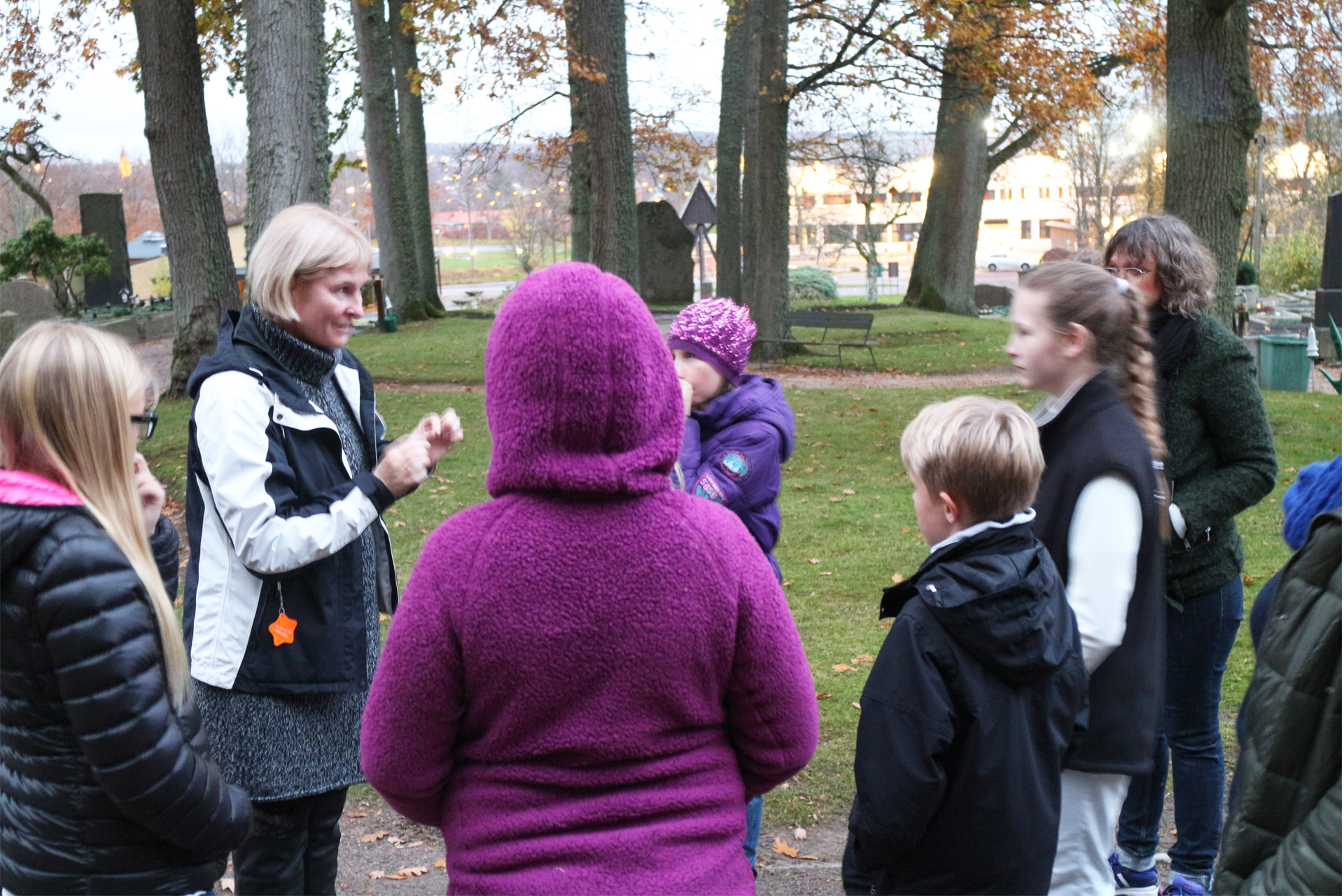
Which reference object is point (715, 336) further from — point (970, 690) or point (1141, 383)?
point (970, 690)

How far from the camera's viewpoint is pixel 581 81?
16016 mm

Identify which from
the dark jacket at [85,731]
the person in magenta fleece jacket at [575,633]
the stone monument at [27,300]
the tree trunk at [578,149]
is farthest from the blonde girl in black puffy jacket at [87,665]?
the stone monument at [27,300]

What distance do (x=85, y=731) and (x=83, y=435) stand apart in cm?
55

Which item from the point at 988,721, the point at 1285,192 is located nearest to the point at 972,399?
the point at 988,721

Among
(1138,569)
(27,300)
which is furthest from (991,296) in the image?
(1138,569)

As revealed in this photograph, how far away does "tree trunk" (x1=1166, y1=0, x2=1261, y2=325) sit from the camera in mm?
8227

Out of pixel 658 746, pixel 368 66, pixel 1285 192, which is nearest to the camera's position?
pixel 658 746

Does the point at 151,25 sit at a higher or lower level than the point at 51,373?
higher

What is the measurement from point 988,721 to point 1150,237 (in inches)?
67.2

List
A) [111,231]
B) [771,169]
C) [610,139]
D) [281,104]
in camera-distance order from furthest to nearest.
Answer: [111,231] < [771,169] < [610,139] < [281,104]

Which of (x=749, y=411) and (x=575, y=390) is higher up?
(x=575, y=390)

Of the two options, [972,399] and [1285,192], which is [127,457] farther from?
[1285,192]

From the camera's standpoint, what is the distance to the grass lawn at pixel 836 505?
505 cm

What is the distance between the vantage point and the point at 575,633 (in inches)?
66.1
